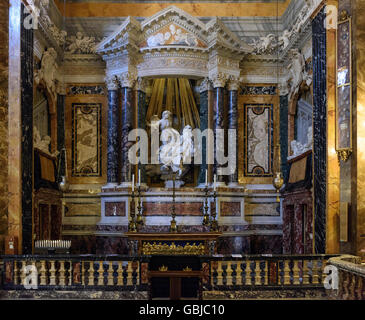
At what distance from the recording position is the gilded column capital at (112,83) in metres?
12.5

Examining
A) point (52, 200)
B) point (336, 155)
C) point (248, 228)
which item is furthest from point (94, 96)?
point (336, 155)

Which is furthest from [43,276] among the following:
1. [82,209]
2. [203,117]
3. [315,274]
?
[203,117]

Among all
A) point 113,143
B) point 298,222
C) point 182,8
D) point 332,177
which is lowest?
point 298,222

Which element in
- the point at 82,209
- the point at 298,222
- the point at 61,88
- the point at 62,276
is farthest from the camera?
the point at 61,88

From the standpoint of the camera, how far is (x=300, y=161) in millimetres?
11383

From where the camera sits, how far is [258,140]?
13.1m

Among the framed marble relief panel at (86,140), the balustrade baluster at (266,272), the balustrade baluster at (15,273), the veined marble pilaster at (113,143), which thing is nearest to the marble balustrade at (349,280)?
the balustrade baluster at (266,272)

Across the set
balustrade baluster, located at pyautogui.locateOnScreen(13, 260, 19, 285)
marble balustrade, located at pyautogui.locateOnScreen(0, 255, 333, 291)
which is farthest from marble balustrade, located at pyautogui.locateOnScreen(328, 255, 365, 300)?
balustrade baluster, located at pyautogui.locateOnScreen(13, 260, 19, 285)

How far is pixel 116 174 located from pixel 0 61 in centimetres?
424

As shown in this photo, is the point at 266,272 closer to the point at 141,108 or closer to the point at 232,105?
the point at 232,105

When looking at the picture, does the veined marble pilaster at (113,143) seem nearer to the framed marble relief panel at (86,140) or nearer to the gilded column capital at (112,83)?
the gilded column capital at (112,83)

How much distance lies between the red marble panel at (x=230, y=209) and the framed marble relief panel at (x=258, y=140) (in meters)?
1.06

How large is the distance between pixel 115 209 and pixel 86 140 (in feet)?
6.76

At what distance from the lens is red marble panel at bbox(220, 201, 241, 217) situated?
12109 mm
